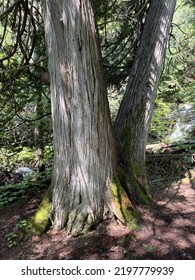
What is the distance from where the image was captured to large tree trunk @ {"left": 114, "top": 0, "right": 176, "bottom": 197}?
369 cm

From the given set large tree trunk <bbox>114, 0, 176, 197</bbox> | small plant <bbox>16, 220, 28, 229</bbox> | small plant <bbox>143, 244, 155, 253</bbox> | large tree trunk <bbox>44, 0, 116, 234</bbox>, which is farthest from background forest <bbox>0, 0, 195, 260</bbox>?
small plant <bbox>143, 244, 155, 253</bbox>

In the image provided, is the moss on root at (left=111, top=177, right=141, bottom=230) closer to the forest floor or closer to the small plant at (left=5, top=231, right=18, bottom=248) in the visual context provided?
the forest floor

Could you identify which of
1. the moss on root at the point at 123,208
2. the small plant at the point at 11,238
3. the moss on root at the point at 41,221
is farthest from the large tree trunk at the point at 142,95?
the small plant at the point at 11,238

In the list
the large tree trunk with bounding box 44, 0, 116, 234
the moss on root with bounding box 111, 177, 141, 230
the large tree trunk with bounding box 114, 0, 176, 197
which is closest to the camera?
the large tree trunk with bounding box 44, 0, 116, 234

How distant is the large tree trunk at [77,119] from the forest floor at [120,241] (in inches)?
7.2

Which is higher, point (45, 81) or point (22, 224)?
point (45, 81)

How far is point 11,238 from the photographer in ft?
10.5

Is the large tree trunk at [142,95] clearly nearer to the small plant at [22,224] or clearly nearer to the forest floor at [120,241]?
the forest floor at [120,241]

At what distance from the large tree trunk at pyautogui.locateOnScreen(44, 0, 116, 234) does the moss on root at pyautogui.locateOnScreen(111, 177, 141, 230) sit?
0.12m

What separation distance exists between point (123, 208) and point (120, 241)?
412 mm

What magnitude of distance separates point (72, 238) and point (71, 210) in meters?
0.31

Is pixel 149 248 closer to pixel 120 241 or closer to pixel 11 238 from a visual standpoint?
pixel 120 241

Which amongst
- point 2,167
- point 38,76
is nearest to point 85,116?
point 38,76

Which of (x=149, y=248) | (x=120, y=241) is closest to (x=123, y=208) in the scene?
(x=120, y=241)
